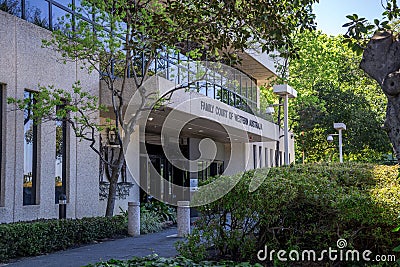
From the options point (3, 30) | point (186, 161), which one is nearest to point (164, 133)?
point (186, 161)

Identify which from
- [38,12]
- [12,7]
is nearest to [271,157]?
[38,12]

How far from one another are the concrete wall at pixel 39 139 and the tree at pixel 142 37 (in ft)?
1.25

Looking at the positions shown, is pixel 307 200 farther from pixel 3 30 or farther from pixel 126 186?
pixel 126 186

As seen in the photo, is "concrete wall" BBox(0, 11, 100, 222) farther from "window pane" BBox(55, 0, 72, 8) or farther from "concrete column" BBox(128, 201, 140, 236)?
"concrete column" BBox(128, 201, 140, 236)

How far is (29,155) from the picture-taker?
1401cm

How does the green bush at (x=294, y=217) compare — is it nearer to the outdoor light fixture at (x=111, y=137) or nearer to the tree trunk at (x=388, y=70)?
the tree trunk at (x=388, y=70)

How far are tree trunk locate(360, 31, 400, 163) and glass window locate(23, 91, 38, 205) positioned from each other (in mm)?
9984

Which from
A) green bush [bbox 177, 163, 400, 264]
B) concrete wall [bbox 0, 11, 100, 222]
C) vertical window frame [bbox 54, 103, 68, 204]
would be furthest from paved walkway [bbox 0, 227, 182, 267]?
vertical window frame [bbox 54, 103, 68, 204]

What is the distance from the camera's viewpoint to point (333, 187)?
8828 mm

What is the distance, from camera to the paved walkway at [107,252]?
10.3 metres

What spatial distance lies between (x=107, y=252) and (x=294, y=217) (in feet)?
14.6

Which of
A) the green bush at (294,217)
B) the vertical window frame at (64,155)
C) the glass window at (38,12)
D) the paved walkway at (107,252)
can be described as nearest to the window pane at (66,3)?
the glass window at (38,12)

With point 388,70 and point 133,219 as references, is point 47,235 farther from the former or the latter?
point 388,70

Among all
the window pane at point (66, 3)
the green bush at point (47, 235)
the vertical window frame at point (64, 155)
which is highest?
the window pane at point (66, 3)
